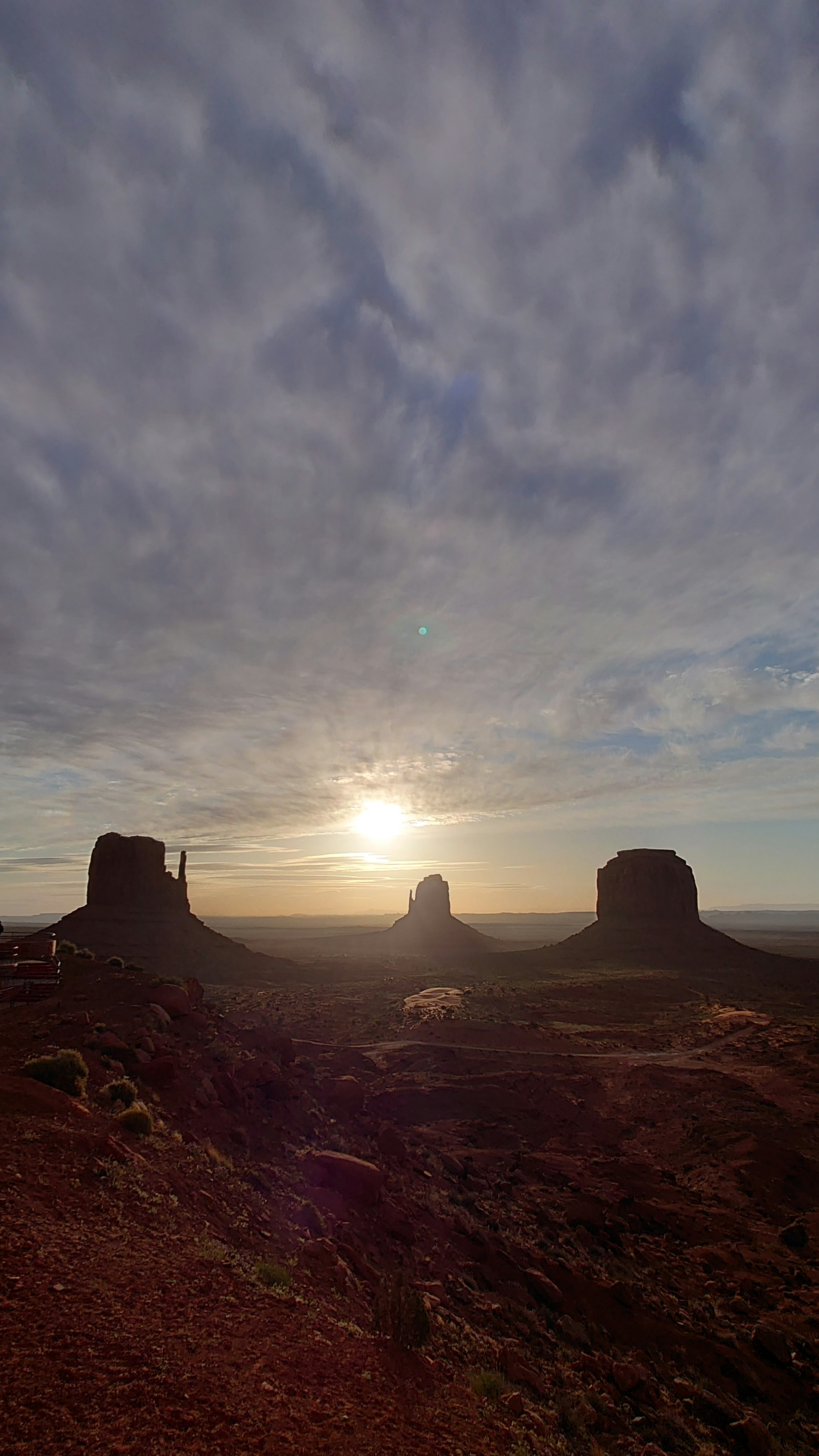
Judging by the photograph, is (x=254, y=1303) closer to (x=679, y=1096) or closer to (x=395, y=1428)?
(x=395, y=1428)

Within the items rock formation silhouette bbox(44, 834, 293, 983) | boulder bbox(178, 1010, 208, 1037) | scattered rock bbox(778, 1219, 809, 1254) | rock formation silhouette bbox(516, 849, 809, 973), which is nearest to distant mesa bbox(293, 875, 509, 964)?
rock formation silhouette bbox(516, 849, 809, 973)

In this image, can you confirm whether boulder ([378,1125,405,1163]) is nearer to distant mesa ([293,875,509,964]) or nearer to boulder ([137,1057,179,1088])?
boulder ([137,1057,179,1088])

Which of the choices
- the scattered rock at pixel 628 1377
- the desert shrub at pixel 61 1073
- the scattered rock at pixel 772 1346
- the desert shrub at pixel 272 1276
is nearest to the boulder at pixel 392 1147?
the scattered rock at pixel 628 1377

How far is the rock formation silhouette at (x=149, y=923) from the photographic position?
68.3 metres

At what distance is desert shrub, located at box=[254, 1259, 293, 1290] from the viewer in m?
9.71

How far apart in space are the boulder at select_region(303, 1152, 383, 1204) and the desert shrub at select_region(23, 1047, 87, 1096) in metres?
5.85

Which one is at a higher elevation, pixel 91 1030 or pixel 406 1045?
pixel 91 1030

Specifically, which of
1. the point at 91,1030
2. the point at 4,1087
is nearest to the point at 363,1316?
the point at 4,1087

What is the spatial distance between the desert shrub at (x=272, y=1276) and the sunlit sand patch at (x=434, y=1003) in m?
39.3

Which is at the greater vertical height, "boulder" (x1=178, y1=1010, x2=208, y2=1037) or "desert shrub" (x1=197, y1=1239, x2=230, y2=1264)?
"boulder" (x1=178, y1=1010, x2=208, y2=1037)

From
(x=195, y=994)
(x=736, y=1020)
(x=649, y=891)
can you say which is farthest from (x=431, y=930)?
(x=195, y=994)

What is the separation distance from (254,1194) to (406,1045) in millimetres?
27235

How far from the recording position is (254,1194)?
531 inches

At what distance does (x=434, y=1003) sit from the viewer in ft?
184
